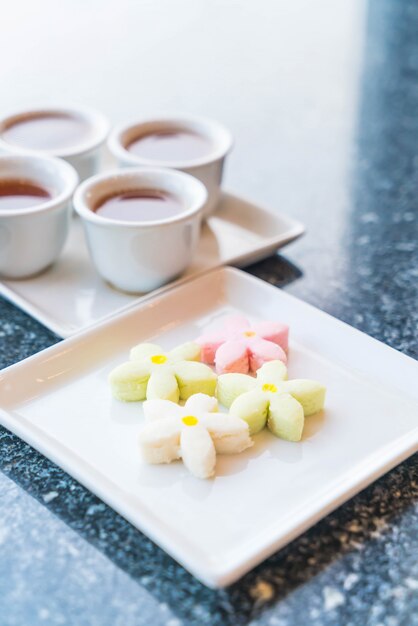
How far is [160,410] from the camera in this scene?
101cm

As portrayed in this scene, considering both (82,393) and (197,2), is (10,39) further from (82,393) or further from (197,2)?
(82,393)

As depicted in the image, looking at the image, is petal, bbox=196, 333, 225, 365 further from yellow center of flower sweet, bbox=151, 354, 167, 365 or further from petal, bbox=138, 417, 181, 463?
petal, bbox=138, 417, 181, 463

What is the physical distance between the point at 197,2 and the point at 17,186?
1143 mm

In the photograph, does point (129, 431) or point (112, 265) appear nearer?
point (129, 431)

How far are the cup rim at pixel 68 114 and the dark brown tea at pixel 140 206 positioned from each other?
14cm

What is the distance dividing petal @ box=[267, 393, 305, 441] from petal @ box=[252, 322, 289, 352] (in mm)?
145

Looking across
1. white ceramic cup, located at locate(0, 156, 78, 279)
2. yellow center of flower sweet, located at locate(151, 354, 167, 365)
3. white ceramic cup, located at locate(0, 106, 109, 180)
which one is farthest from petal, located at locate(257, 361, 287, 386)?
white ceramic cup, located at locate(0, 106, 109, 180)

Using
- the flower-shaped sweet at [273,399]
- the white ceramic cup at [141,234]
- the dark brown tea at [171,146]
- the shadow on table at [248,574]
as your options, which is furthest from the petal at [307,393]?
the dark brown tea at [171,146]

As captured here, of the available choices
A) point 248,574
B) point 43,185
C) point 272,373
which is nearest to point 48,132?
point 43,185

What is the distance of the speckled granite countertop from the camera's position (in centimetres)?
86

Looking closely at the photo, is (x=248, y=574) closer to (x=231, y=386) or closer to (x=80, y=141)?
(x=231, y=386)

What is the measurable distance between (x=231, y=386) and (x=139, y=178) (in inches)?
Answer: 16.7

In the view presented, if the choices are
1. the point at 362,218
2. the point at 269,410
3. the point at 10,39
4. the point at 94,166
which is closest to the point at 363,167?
the point at 362,218

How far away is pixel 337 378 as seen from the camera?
3.73 ft
